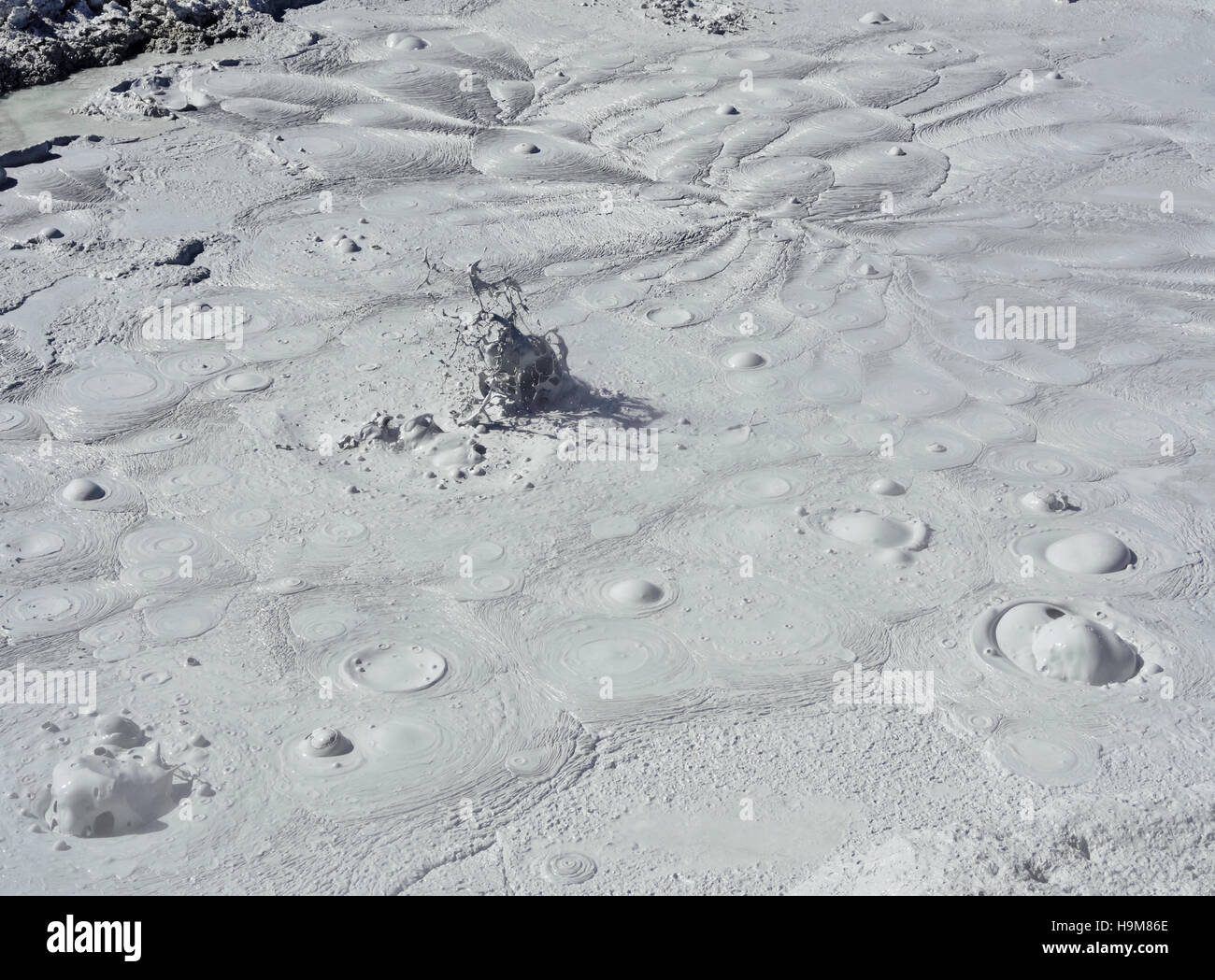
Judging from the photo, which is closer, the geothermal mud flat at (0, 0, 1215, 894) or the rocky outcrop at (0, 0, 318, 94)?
the geothermal mud flat at (0, 0, 1215, 894)

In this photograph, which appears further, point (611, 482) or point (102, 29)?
point (102, 29)

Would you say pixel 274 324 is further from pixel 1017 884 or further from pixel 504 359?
pixel 1017 884

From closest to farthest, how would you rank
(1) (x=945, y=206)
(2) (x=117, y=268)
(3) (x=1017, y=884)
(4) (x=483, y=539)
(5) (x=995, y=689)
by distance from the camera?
(3) (x=1017, y=884)
(5) (x=995, y=689)
(4) (x=483, y=539)
(2) (x=117, y=268)
(1) (x=945, y=206)

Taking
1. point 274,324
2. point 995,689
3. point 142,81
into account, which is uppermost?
point 142,81

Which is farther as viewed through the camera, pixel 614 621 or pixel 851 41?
pixel 851 41

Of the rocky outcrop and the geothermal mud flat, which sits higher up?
Answer: the rocky outcrop

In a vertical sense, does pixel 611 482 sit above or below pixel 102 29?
below

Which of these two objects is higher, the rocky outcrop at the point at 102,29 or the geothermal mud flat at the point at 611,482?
the rocky outcrop at the point at 102,29

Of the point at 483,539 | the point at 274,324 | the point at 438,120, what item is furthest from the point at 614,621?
the point at 438,120
